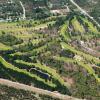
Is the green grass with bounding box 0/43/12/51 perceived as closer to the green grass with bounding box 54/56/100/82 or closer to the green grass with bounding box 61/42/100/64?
the green grass with bounding box 54/56/100/82

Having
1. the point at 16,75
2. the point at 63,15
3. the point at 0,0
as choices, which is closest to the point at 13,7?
the point at 0,0

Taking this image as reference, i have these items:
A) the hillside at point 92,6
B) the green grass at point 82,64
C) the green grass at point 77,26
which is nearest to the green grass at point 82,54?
the green grass at point 82,64

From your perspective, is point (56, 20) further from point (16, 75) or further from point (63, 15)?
point (16, 75)

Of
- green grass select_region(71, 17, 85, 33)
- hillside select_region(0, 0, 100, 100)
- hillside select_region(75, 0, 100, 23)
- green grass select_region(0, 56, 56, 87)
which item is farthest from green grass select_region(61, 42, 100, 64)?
hillside select_region(75, 0, 100, 23)

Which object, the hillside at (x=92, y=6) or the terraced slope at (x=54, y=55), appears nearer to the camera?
the terraced slope at (x=54, y=55)

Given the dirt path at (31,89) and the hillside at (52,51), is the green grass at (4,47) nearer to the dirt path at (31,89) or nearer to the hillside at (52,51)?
the hillside at (52,51)

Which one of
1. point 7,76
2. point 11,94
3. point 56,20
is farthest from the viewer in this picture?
point 56,20

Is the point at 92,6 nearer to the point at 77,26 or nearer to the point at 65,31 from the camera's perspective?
the point at 77,26

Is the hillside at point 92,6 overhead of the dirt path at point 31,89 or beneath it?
overhead

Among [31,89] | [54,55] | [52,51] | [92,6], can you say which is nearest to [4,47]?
[52,51]
